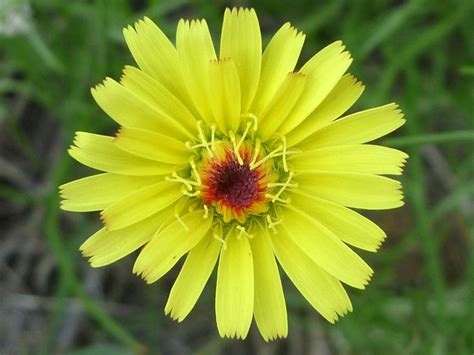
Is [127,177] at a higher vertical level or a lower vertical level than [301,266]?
higher

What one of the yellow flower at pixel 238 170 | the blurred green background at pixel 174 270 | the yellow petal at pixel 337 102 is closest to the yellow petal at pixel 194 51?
the yellow flower at pixel 238 170

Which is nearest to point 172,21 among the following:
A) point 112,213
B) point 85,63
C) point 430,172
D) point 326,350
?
point 85,63

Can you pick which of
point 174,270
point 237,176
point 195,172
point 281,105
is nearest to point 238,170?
point 237,176

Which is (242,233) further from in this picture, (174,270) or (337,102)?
(174,270)

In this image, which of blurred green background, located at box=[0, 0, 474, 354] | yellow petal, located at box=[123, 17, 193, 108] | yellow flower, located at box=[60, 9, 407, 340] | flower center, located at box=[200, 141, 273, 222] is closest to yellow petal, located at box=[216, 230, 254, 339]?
yellow flower, located at box=[60, 9, 407, 340]

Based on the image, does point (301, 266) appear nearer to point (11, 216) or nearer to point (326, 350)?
point (326, 350)
